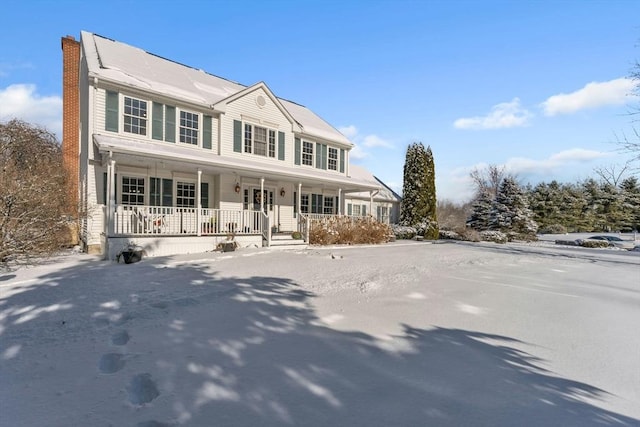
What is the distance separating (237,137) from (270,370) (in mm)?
13034

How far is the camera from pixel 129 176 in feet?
40.3

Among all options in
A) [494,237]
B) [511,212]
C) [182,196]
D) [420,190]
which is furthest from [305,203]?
[511,212]

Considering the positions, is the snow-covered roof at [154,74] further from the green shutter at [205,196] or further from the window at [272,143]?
the green shutter at [205,196]

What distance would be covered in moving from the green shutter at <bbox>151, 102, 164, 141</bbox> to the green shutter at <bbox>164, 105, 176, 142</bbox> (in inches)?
5.6

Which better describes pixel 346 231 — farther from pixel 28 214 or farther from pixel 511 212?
pixel 511 212

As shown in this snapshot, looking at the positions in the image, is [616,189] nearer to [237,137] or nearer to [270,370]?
[237,137]

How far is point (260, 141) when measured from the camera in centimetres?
1588

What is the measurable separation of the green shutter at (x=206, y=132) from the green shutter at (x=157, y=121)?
1625mm

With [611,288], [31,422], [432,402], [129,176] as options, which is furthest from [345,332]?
[129,176]

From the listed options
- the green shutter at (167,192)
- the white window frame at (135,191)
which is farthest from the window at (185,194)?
the white window frame at (135,191)

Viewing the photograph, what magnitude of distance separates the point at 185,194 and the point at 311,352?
11.4m

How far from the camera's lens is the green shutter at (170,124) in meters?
13.1

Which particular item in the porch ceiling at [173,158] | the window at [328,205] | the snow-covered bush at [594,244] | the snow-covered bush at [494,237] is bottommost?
the snow-covered bush at [594,244]

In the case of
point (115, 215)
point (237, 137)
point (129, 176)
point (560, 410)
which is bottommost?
point (560, 410)
